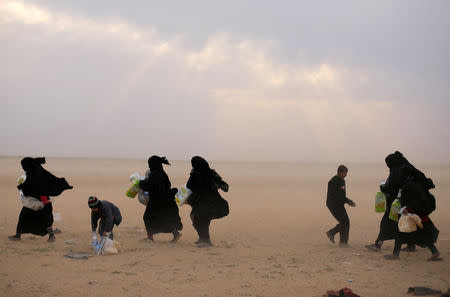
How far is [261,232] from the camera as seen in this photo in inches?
548

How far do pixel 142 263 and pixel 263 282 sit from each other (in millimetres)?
2417

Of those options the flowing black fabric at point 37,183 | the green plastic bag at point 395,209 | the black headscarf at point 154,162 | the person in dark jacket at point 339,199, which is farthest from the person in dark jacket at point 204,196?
the green plastic bag at point 395,209

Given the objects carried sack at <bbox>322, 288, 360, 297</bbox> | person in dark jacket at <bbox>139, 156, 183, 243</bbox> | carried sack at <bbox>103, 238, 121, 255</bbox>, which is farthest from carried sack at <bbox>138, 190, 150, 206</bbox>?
carried sack at <bbox>322, 288, 360, 297</bbox>

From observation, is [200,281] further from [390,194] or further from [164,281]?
[390,194]

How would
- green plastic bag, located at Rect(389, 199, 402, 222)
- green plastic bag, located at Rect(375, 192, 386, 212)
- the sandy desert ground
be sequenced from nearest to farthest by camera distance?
1. the sandy desert ground
2. green plastic bag, located at Rect(389, 199, 402, 222)
3. green plastic bag, located at Rect(375, 192, 386, 212)

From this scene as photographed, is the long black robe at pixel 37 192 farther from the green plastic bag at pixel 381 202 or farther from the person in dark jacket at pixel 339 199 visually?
the green plastic bag at pixel 381 202

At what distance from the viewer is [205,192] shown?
10906mm

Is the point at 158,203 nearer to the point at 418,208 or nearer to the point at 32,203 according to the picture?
the point at 32,203

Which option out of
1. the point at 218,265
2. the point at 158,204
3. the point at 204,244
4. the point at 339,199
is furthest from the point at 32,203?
the point at 339,199

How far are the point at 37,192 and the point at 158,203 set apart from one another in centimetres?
256

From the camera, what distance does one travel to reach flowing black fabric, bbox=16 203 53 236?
10.6 m

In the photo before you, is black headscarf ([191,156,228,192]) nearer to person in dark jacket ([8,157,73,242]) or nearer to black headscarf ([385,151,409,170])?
person in dark jacket ([8,157,73,242])

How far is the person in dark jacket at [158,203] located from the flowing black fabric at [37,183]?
1744 mm

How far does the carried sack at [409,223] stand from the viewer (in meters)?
9.06
